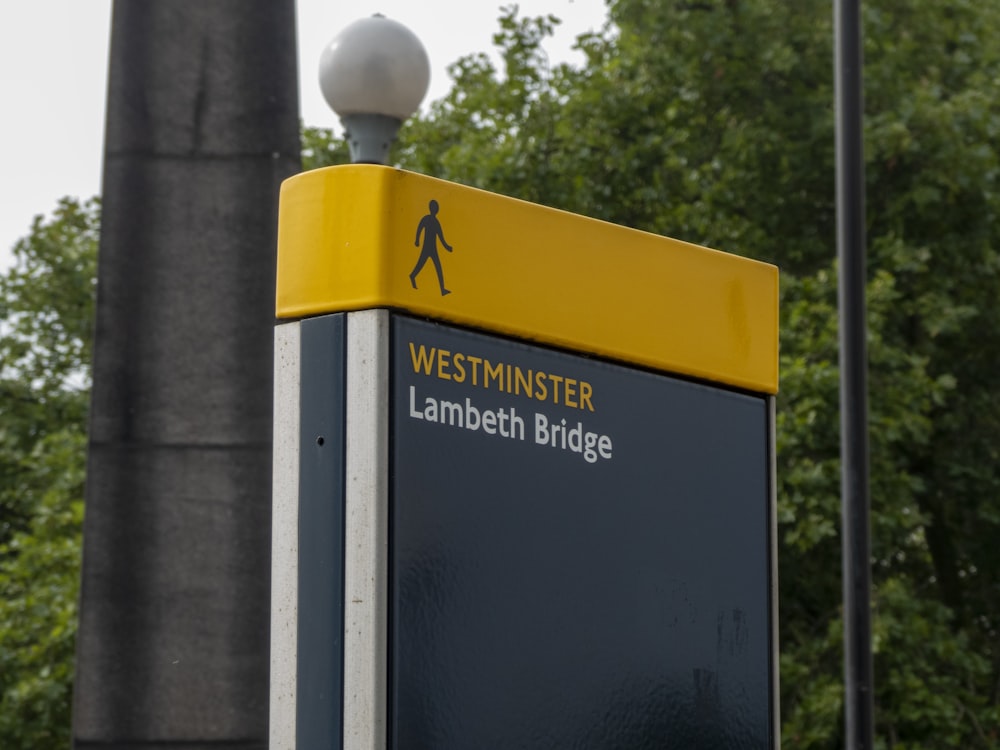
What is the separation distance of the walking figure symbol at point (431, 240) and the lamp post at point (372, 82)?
3038 millimetres

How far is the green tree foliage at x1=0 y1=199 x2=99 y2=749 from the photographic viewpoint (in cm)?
1113

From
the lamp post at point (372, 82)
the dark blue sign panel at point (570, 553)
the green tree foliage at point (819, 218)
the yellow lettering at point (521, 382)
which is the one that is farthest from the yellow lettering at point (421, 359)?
the green tree foliage at point (819, 218)

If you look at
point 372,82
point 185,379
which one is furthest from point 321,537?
point 372,82

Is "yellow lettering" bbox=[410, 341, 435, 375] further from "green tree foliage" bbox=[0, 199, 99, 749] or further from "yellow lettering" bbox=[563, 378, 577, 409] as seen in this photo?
"green tree foliage" bbox=[0, 199, 99, 749]

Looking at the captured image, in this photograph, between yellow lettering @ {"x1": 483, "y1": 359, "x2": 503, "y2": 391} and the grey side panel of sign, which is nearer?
the grey side panel of sign

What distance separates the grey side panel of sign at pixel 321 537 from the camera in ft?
6.26

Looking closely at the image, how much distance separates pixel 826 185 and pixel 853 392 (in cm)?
473

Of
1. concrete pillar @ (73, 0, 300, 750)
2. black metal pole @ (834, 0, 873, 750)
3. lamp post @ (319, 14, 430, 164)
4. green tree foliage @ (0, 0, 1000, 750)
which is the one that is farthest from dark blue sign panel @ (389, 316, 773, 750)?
green tree foliage @ (0, 0, 1000, 750)

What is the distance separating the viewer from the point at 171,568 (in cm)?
418

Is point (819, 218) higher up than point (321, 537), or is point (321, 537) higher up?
point (819, 218)

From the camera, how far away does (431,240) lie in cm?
203

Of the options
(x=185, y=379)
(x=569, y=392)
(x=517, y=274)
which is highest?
(x=185, y=379)

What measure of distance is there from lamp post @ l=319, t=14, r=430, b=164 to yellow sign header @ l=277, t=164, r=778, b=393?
2.76 metres

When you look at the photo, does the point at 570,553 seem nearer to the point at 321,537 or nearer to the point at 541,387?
the point at 541,387
